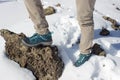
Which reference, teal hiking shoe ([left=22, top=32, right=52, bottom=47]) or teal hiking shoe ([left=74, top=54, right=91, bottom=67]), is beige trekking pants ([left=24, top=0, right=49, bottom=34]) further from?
teal hiking shoe ([left=74, top=54, right=91, bottom=67])

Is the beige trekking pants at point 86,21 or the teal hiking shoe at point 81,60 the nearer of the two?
the beige trekking pants at point 86,21

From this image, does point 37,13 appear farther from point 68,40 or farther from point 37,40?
point 68,40

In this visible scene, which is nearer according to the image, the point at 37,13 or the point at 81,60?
the point at 37,13

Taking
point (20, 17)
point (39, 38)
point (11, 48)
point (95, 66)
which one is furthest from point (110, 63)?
point (20, 17)

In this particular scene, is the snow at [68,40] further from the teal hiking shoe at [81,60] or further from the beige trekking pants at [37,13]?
the beige trekking pants at [37,13]

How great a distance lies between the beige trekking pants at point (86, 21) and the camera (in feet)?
13.2

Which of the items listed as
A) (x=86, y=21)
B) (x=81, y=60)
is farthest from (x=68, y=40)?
(x=86, y=21)

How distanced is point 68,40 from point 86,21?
2.67 feet

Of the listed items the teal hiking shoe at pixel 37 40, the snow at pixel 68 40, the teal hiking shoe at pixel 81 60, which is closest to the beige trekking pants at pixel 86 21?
the teal hiking shoe at pixel 81 60

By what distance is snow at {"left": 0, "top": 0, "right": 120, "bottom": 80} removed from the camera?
4.33 m

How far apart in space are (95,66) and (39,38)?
717 mm

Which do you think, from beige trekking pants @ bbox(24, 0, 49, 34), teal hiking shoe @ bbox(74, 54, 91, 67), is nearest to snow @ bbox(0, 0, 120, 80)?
teal hiking shoe @ bbox(74, 54, 91, 67)

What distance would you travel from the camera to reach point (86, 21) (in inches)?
163

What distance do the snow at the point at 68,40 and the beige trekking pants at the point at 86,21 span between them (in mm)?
235
